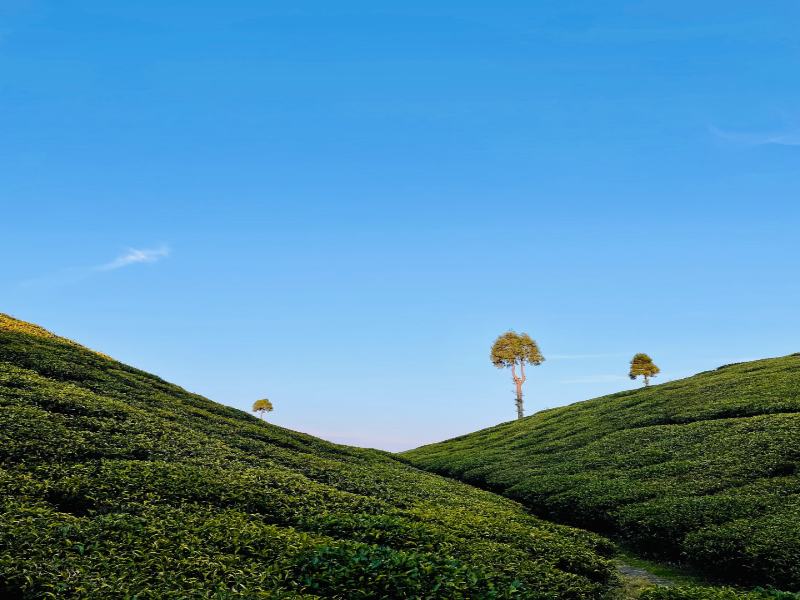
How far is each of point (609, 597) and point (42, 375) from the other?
22360mm

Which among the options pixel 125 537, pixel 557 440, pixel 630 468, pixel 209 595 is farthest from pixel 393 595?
pixel 557 440

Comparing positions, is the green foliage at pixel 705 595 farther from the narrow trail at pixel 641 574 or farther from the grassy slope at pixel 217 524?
the narrow trail at pixel 641 574

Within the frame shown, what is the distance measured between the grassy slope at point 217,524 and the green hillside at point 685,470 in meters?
2.77

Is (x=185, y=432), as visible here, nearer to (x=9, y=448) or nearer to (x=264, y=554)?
(x=9, y=448)

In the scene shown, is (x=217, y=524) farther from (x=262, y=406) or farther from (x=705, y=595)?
(x=262, y=406)

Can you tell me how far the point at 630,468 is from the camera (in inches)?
971

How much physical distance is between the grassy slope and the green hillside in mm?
2767

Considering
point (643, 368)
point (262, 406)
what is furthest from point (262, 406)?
point (643, 368)

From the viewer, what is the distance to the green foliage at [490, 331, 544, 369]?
72.2m

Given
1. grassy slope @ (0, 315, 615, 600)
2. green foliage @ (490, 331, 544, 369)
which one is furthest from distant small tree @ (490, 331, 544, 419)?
grassy slope @ (0, 315, 615, 600)

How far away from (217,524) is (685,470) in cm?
1811

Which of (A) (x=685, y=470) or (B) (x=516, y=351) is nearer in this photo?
(A) (x=685, y=470)

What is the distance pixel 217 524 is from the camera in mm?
11945

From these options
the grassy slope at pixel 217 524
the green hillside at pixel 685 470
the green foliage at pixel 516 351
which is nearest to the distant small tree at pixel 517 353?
the green foliage at pixel 516 351
